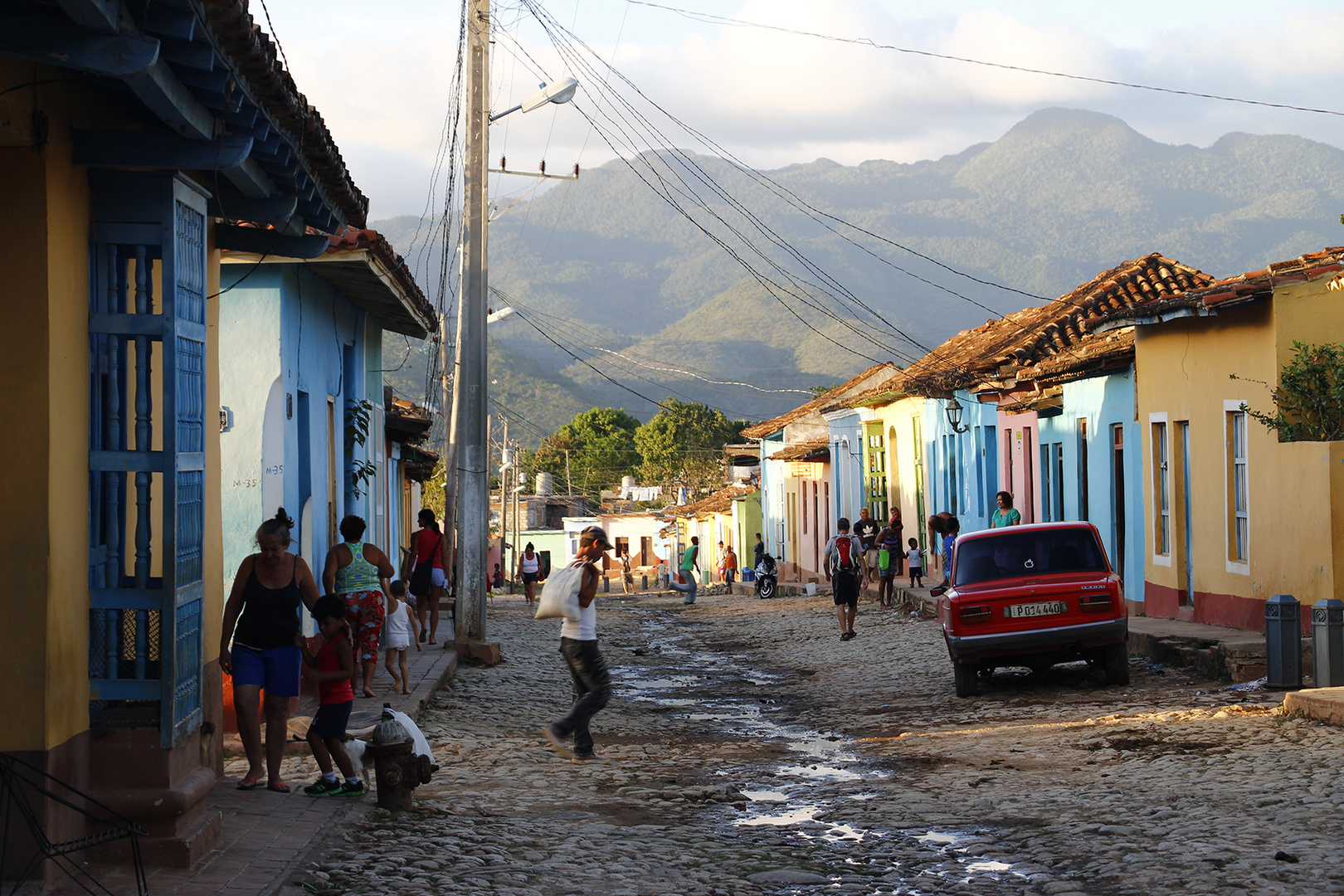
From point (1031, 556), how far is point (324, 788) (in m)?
7.30

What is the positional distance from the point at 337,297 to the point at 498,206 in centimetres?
756

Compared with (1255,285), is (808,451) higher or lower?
lower

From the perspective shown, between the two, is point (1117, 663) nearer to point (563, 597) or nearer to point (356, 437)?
point (563, 597)

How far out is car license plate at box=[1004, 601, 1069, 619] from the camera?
12242 mm

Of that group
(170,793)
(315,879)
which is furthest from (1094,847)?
(170,793)

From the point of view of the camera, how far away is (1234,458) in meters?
14.8

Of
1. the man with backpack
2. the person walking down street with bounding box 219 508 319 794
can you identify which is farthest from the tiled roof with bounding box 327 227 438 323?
the man with backpack

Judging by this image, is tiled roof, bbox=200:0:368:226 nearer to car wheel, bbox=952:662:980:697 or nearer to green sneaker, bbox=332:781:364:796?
green sneaker, bbox=332:781:364:796

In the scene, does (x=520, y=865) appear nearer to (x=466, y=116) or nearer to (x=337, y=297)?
(x=337, y=297)

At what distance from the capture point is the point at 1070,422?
2066 cm

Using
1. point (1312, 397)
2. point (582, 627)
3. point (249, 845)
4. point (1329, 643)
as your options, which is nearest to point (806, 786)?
point (582, 627)

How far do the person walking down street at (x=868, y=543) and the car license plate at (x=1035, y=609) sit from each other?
46.4 feet

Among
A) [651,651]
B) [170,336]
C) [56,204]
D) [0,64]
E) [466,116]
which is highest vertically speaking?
[466,116]

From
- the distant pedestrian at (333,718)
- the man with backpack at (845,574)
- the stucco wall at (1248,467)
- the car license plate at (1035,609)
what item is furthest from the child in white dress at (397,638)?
the stucco wall at (1248,467)
